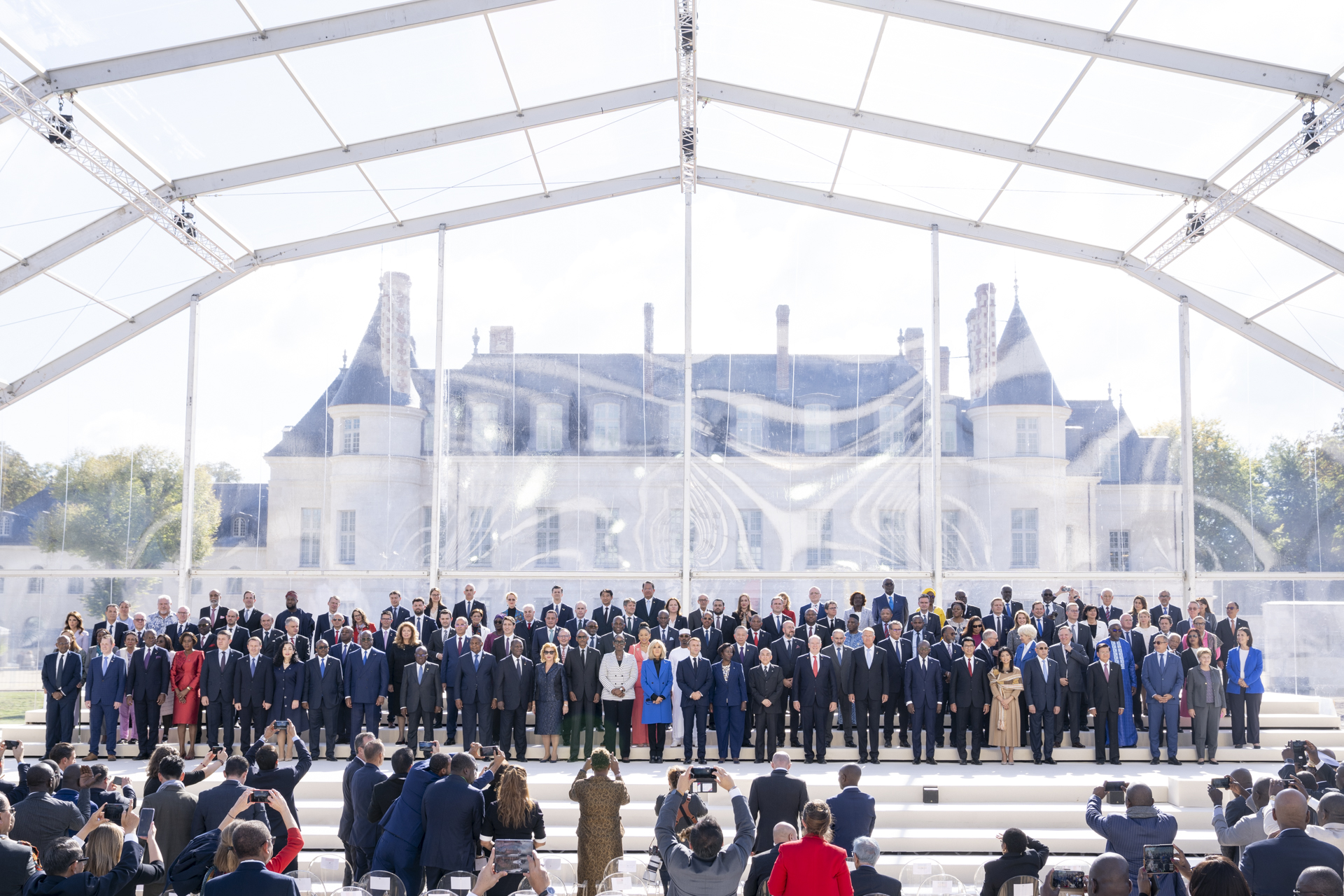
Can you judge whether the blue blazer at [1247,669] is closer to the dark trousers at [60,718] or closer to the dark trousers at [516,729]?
the dark trousers at [516,729]

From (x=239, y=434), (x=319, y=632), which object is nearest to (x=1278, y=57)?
(x=319, y=632)

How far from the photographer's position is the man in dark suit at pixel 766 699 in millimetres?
11320

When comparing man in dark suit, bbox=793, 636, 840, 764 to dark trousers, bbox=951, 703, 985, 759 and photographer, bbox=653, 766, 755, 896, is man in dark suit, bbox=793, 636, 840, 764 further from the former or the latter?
photographer, bbox=653, 766, 755, 896

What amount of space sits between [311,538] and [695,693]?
7.14 metres

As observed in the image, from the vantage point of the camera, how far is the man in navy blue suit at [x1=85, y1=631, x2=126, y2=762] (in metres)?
11.8

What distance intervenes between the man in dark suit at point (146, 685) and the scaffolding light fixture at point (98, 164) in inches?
210

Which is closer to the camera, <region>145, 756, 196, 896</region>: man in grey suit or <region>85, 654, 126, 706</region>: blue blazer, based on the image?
<region>145, 756, 196, 896</region>: man in grey suit

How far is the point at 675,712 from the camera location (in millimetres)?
12016

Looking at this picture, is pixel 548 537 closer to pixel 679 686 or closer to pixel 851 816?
pixel 679 686

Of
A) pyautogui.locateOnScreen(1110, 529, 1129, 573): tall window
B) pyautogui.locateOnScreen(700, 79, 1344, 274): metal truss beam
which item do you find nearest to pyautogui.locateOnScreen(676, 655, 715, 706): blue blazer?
pyautogui.locateOnScreen(700, 79, 1344, 274): metal truss beam

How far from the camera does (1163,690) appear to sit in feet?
37.8

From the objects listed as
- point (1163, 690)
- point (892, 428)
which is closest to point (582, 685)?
point (1163, 690)

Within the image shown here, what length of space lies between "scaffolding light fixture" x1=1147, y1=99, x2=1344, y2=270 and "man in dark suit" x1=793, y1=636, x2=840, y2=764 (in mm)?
7055

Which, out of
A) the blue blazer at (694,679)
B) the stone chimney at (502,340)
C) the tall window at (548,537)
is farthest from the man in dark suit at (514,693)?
the stone chimney at (502,340)
